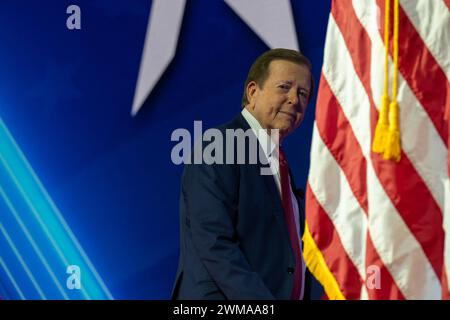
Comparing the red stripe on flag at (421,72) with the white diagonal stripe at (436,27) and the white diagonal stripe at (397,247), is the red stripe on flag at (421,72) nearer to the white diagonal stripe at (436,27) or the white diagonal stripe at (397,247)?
the white diagonal stripe at (436,27)

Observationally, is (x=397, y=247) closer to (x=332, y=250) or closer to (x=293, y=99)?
(x=332, y=250)

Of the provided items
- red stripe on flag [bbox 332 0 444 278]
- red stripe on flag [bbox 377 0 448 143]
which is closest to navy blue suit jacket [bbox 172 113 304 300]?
red stripe on flag [bbox 332 0 444 278]

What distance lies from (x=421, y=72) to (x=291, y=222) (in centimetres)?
67

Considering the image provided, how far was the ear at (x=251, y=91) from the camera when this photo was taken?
9.86 ft

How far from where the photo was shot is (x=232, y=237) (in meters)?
2.76

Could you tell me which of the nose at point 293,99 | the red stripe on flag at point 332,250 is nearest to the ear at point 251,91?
the nose at point 293,99

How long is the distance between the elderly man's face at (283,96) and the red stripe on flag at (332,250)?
0.26m

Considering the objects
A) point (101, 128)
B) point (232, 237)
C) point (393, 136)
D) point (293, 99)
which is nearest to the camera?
point (393, 136)

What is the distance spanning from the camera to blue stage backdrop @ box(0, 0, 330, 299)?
3.44m

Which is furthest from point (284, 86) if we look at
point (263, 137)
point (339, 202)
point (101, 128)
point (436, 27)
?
point (101, 128)

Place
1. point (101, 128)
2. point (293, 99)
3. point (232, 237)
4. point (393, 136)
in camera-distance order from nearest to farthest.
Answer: point (393, 136), point (232, 237), point (293, 99), point (101, 128)
